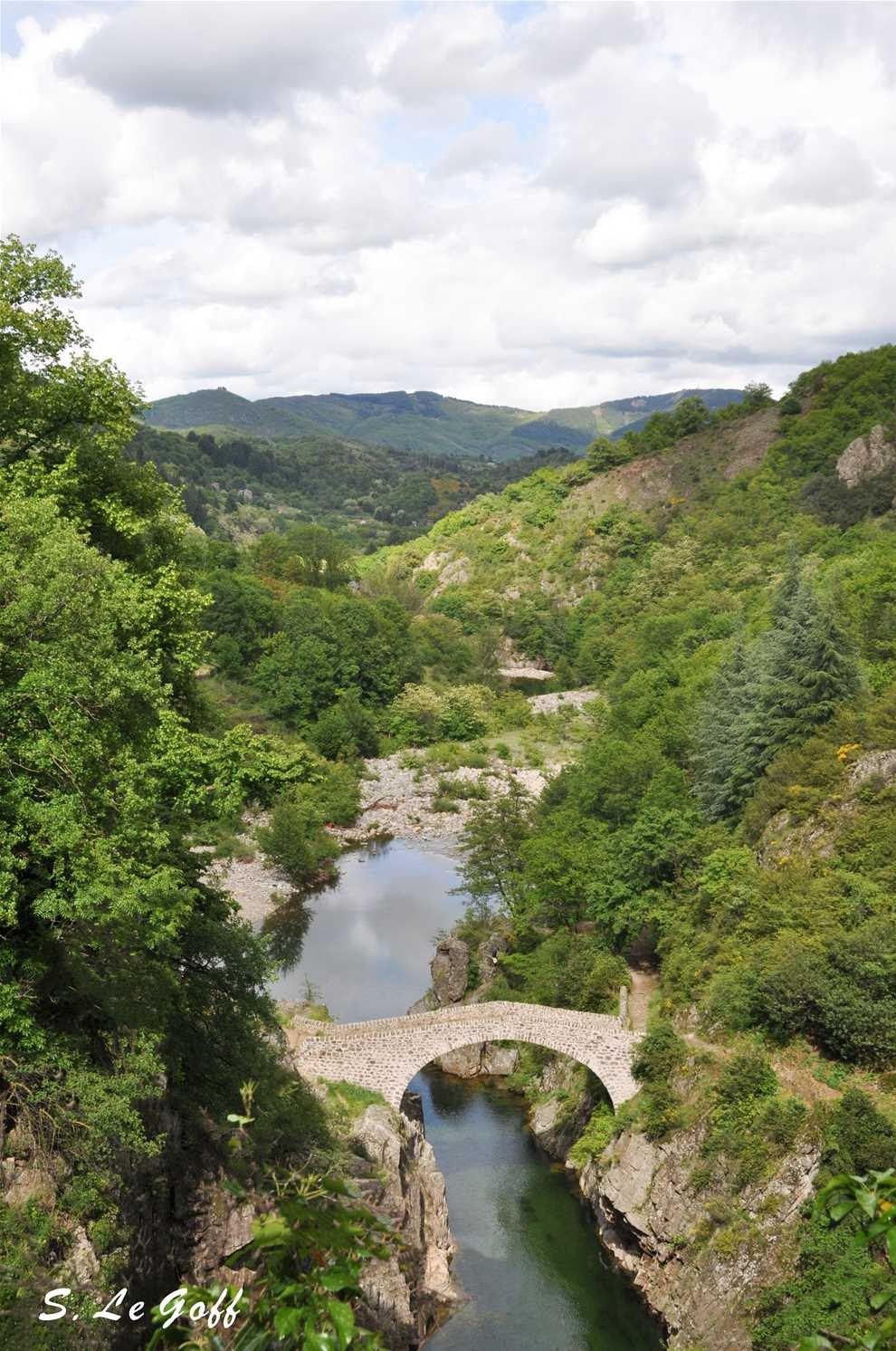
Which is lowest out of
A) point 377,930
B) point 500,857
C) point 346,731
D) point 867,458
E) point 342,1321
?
point 377,930

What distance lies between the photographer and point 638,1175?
918 inches

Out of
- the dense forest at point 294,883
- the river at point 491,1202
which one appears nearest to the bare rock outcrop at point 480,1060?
the river at point 491,1202

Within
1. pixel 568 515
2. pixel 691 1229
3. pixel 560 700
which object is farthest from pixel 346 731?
pixel 691 1229

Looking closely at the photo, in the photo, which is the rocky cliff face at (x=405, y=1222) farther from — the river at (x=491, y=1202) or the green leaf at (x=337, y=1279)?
the green leaf at (x=337, y=1279)

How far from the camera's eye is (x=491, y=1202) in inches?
1040

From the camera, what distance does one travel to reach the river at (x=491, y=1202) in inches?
874

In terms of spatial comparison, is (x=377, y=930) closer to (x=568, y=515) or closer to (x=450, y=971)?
(x=450, y=971)

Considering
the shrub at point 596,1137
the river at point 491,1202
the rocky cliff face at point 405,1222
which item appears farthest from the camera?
the shrub at point 596,1137

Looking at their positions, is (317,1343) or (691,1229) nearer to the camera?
(317,1343)

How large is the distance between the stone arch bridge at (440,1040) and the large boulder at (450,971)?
875 cm

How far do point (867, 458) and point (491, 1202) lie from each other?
195 ft

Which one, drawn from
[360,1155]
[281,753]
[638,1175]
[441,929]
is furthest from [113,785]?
[441,929]

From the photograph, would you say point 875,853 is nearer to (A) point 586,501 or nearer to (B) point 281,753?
(B) point 281,753

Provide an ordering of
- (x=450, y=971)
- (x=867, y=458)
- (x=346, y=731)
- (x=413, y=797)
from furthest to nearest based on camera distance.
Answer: (x=867, y=458) < (x=346, y=731) < (x=413, y=797) < (x=450, y=971)
